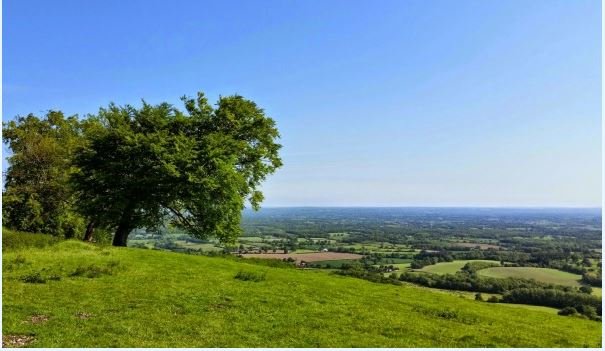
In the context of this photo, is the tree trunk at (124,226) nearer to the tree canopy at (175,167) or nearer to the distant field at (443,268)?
the tree canopy at (175,167)

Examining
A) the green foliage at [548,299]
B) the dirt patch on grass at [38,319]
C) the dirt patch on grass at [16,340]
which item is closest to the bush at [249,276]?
the dirt patch on grass at [38,319]

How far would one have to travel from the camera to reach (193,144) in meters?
38.5

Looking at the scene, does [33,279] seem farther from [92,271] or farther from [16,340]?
[16,340]

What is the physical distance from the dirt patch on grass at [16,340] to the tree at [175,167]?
22.2 m

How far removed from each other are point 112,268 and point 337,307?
1310 cm

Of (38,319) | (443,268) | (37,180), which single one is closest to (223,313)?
(38,319)

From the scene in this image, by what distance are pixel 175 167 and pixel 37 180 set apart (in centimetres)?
2716

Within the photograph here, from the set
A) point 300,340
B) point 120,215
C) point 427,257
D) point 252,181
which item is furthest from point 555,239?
point 300,340

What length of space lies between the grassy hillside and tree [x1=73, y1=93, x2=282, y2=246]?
1011 cm

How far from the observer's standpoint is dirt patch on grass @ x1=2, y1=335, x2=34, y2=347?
12.7 m

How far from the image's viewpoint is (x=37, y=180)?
52.9m

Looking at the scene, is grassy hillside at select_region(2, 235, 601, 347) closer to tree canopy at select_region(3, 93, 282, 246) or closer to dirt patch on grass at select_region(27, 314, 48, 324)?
dirt patch on grass at select_region(27, 314, 48, 324)

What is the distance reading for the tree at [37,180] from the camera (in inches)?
2012

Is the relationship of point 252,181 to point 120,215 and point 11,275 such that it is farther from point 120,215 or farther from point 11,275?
point 11,275
